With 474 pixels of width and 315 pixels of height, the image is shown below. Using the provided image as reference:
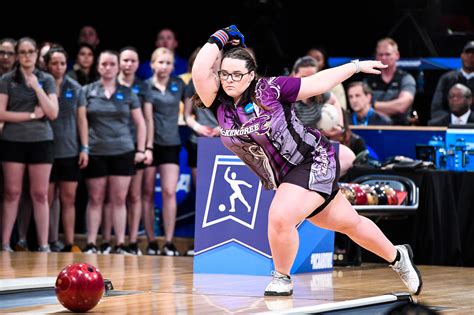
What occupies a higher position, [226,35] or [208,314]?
[226,35]

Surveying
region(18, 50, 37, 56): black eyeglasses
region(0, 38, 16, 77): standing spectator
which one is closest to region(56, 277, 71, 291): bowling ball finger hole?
region(18, 50, 37, 56): black eyeglasses

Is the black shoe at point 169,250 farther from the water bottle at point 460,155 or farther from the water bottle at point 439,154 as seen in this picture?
the water bottle at point 460,155

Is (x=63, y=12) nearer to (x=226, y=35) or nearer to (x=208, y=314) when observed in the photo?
(x=226, y=35)

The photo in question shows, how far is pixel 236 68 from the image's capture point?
21.2 feet

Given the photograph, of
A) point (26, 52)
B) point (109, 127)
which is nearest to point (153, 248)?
point (109, 127)

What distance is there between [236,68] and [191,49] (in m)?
7.79

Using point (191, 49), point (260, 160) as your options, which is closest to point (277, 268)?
point (260, 160)

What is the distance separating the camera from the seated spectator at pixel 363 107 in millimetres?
10898

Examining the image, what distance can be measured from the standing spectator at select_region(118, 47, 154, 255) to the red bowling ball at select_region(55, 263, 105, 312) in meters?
4.91

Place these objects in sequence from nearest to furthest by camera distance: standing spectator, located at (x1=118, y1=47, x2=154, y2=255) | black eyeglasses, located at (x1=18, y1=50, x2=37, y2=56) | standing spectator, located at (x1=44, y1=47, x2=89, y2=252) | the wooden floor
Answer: the wooden floor
black eyeglasses, located at (x1=18, y1=50, x2=37, y2=56)
standing spectator, located at (x1=44, y1=47, x2=89, y2=252)
standing spectator, located at (x1=118, y1=47, x2=154, y2=255)

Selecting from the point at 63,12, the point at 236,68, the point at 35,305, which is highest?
the point at 63,12

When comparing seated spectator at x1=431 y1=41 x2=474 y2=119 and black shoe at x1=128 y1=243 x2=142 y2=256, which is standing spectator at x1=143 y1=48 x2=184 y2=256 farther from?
seated spectator at x1=431 y1=41 x2=474 y2=119

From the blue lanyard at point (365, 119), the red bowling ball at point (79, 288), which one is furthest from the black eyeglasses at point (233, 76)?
the blue lanyard at point (365, 119)

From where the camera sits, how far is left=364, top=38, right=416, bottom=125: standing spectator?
1116 cm
